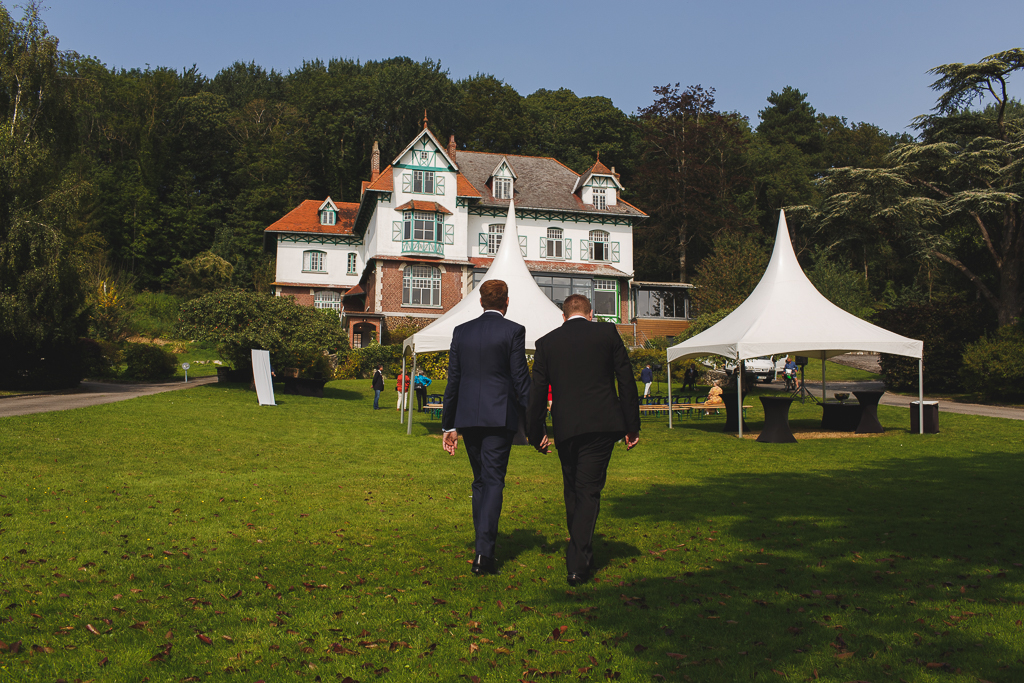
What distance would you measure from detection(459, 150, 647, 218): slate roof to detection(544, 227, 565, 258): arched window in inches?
56.5

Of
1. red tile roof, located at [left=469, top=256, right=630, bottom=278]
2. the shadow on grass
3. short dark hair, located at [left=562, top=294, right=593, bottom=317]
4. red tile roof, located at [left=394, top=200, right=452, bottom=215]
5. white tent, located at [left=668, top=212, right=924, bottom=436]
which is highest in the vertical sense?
red tile roof, located at [left=394, top=200, right=452, bottom=215]

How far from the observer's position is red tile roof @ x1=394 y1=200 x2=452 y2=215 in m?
40.2

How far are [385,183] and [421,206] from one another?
9.73 ft

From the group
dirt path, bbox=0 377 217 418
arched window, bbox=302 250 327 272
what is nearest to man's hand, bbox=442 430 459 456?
dirt path, bbox=0 377 217 418

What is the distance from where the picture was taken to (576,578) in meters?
4.77

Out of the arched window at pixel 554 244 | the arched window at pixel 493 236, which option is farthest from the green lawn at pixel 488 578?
the arched window at pixel 554 244

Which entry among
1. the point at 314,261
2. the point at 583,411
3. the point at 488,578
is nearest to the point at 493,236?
the point at 314,261

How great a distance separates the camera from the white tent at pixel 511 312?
1483 centimetres

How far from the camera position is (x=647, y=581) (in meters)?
4.84

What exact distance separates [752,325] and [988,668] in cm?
1278

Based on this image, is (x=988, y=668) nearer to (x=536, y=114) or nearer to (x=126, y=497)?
(x=126, y=497)

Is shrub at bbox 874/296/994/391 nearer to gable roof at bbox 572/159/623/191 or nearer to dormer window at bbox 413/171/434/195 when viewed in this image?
gable roof at bbox 572/159/623/191

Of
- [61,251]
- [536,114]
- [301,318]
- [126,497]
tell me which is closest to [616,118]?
[536,114]

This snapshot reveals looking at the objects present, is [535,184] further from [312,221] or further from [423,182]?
[312,221]
